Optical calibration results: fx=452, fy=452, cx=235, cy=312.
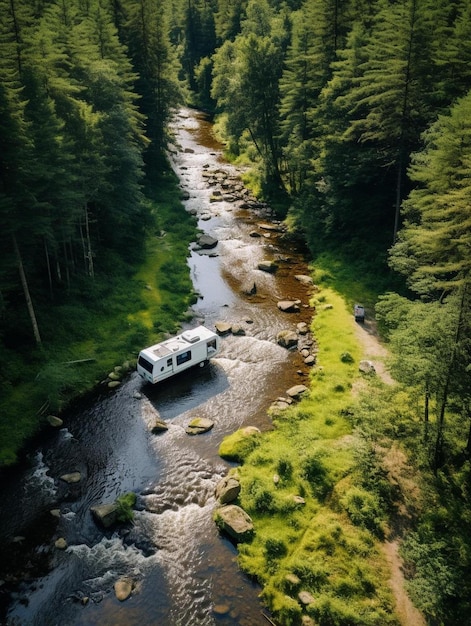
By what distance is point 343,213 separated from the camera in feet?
154

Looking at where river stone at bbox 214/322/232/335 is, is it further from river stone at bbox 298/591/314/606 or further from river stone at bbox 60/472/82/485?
river stone at bbox 298/591/314/606

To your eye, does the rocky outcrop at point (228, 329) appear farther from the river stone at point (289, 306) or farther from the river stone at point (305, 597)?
the river stone at point (305, 597)

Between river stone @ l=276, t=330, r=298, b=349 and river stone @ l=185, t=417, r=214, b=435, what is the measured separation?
9950mm

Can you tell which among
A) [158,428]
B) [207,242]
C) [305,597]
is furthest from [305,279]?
[305,597]

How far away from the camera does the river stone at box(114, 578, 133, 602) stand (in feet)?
62.6

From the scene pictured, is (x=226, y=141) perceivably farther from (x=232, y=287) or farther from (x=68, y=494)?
(x=68, y=494)

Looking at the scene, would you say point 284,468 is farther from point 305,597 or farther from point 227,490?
point 305,597

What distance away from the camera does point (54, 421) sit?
2795 cm

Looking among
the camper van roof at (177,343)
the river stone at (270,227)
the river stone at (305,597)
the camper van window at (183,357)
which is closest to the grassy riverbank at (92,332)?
the camper van roof at (177,343)

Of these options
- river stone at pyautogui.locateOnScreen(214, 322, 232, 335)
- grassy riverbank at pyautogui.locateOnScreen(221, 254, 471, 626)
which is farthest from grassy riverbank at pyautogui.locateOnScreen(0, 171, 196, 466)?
grassy riverbank at pyautogui.locateOnScreen(221, 254, 471, 626)

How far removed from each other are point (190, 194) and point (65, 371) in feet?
134

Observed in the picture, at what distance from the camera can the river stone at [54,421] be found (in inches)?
1097

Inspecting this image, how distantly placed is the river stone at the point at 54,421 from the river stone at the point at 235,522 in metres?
11.7

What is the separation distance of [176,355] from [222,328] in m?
6.96
